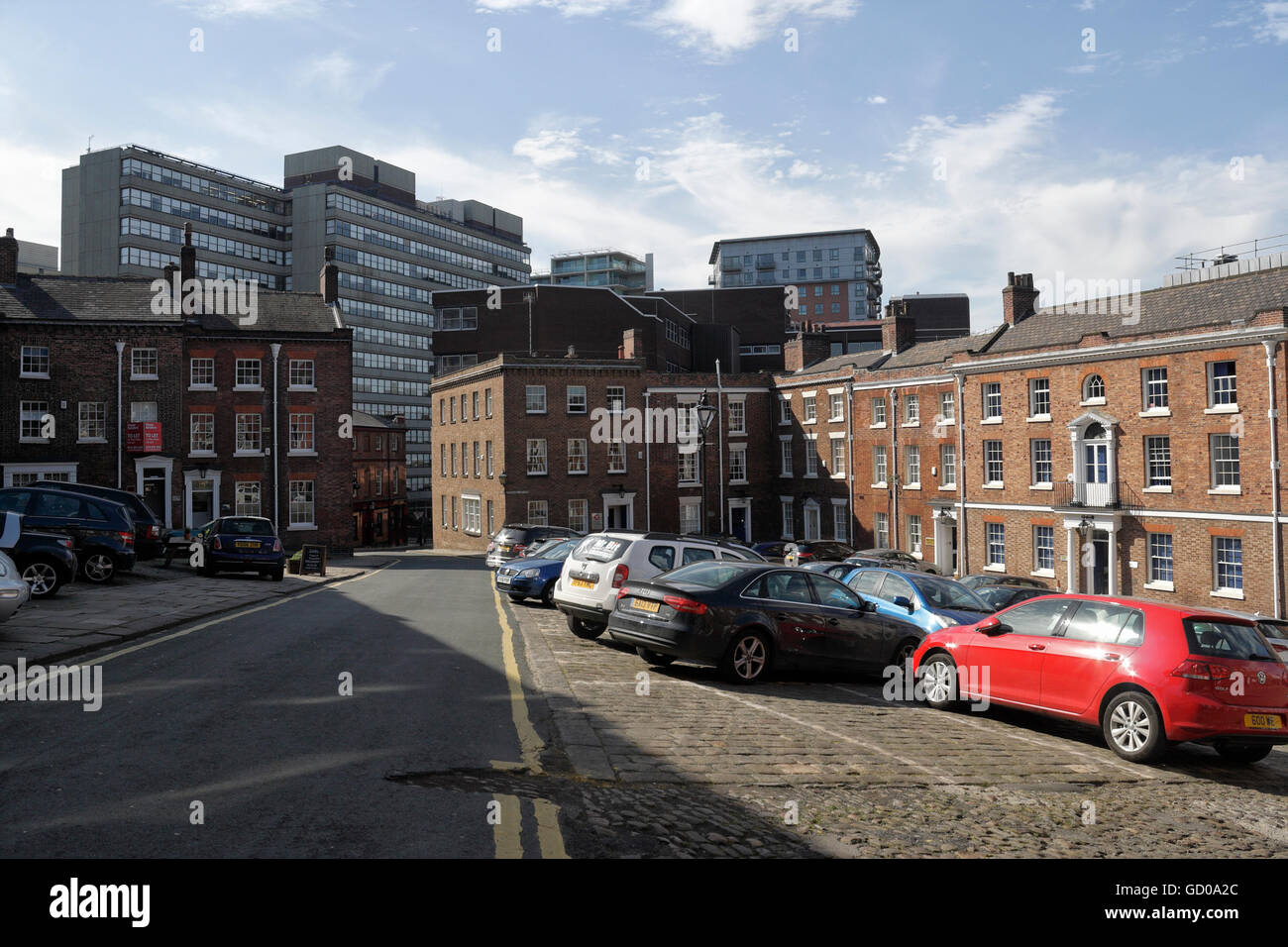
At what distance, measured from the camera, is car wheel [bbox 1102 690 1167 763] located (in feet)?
28.4

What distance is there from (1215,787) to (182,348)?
41996mm

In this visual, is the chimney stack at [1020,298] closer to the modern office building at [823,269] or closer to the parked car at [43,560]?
the parked car at [43,560]

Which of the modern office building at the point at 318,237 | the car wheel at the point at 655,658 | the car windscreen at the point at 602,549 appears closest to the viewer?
the car wheel at the point at 655,658

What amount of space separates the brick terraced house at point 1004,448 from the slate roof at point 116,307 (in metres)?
10.0

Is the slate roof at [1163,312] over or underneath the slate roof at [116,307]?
underneath

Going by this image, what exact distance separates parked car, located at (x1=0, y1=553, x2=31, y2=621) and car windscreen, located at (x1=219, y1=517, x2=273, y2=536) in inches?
477

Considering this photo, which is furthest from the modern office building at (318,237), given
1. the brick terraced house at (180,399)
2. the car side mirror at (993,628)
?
the car side mirror at (993,628)

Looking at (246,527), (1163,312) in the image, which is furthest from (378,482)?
(1163,312)

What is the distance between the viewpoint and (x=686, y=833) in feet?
17.7

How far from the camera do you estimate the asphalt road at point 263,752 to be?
493 centimetres

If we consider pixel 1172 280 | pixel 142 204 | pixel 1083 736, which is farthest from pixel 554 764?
pixel 142 204

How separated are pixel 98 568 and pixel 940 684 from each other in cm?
1702

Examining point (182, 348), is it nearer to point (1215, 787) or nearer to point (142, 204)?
point (1215, 787)

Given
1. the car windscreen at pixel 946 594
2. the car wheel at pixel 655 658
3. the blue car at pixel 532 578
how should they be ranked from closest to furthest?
the car wheel at pixel 655 658, the car windscreen at pixel 946 594, the blue car at pixel 532 578
